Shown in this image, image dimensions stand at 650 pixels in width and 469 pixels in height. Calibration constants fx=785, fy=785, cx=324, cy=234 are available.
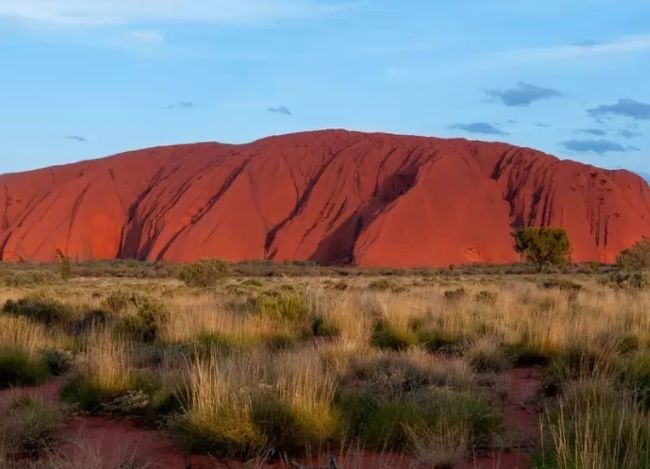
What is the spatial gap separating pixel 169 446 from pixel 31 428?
1086mm

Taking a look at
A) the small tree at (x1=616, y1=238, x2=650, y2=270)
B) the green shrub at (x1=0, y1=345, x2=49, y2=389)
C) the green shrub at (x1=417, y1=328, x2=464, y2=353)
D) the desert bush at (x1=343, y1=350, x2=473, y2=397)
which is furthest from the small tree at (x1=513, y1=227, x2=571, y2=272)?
the green shrub at (x1=0, y1=345, x2=49, y2=389)

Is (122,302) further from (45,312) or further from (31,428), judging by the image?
(31,428)

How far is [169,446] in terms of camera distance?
250 inches

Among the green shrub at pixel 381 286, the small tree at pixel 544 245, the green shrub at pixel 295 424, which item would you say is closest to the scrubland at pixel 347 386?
the green shrub at pixel 295 424

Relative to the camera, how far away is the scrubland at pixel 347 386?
575cm

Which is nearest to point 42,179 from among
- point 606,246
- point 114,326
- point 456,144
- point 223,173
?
point 223,173

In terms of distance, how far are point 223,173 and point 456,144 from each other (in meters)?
23.2

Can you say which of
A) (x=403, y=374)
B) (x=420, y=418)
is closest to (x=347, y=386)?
(x=403, y=374)

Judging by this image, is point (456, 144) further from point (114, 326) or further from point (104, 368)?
point (104, 368)

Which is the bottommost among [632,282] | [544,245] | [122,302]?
[122,302]

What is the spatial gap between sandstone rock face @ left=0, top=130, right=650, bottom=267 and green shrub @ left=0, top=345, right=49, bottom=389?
175 feet

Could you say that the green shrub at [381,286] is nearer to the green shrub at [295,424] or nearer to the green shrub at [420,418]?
the green shrub at [420,418]

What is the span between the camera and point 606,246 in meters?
71.9

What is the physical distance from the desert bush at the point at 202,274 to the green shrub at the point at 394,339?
1958cm
